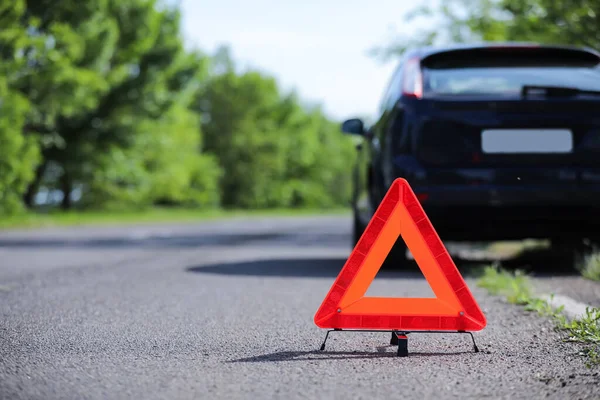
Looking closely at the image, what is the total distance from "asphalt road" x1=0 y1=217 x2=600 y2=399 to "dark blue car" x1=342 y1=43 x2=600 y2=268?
2.47ft

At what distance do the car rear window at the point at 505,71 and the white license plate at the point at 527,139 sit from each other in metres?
0.34

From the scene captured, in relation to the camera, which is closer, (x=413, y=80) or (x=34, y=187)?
(x=413, y=80)

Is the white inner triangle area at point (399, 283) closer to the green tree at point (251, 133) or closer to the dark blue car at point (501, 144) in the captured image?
the dark blue car at point (501, 144)

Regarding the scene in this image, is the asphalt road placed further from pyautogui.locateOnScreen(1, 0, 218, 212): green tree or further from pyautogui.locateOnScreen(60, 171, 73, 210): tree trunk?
pyautogui.locateOnScreen(60, 171, 73, 210): tree trunk

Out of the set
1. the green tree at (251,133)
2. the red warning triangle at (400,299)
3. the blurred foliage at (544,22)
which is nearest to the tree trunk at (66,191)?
the blurred foliage at (544,22)

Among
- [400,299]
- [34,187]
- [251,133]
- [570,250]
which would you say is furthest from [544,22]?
[251,133]

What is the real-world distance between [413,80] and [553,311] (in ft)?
7.97

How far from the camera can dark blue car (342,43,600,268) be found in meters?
6.43

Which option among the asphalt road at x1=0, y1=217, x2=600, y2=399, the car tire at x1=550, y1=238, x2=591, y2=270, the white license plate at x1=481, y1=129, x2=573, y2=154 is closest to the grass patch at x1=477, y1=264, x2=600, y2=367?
the asphalt road at x1=0, y1=217, x2=600, y2=399

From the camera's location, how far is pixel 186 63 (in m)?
36.4

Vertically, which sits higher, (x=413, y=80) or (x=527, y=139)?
(x=413, y=80)

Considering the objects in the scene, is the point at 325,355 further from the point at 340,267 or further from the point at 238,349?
the point at 340,267

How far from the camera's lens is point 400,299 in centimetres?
394

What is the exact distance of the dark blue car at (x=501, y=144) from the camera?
253 inches
